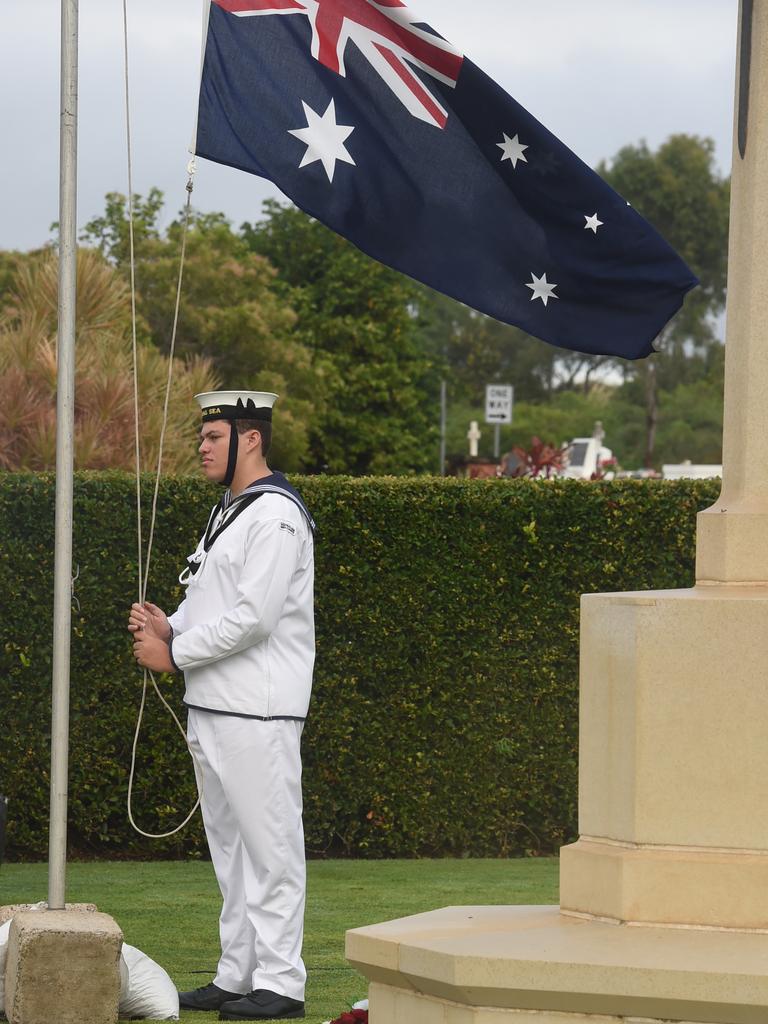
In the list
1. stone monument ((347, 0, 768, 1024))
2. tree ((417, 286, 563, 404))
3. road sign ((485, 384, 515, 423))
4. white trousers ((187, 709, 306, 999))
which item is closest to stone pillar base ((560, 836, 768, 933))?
stone monument ((347, 0, 768, 1024))

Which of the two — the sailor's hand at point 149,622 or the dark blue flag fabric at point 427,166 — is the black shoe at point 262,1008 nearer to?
the sailor's hand at point 149,622

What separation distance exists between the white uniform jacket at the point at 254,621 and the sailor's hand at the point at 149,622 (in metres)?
0.07

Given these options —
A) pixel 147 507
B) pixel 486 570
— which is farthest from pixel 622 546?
pixel 147 507

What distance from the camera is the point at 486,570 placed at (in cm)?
996

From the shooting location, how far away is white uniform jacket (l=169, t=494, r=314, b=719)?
5.70 metres

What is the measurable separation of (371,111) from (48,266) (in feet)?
27.9

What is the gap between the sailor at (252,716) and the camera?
5707 mm

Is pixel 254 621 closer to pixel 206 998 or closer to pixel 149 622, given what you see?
pixel 149 622

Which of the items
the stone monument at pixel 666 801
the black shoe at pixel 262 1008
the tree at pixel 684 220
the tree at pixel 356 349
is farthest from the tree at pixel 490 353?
the stone monument at pixel 666 801

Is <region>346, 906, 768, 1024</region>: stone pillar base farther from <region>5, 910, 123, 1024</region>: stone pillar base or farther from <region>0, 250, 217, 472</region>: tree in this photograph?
<region>0, 250, 217, 472</region>: tree

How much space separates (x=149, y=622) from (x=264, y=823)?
0.79 meters

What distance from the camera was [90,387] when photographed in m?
12.3

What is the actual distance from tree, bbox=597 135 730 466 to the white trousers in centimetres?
6936

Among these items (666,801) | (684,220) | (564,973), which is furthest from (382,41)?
(684,220)
